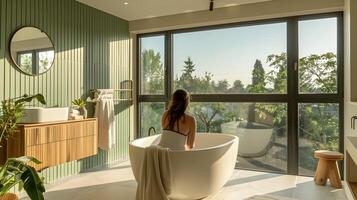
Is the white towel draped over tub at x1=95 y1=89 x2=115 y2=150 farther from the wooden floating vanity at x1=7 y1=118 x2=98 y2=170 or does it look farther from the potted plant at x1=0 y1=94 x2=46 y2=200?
the potted plant at x1=0 y1=94 x2=46 y2=200

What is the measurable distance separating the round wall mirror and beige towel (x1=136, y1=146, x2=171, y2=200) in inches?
78.3

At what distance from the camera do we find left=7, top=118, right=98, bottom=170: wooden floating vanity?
3.05m

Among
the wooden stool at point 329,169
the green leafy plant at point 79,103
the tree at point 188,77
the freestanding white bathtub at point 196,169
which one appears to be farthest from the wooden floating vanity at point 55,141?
the wooden stool at point 329,169

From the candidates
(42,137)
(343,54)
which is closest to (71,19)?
(42,137)

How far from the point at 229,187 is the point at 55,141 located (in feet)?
7.59

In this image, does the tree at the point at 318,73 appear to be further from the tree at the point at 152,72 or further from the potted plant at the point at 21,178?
the potted plant at the point at 21,178

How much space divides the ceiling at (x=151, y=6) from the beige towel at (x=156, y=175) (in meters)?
2.56

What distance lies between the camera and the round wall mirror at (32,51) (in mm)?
3367

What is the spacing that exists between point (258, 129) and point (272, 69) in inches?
39.3

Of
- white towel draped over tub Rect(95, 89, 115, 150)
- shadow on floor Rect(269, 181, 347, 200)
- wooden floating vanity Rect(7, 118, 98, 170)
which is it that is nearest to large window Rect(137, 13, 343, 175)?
shadow on floor Rect(269, 181, 347, 200)

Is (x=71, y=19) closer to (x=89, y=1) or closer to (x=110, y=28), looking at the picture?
(x=89, y=1)

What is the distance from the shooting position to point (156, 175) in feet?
8.91

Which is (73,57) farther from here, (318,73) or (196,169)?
(318,73)

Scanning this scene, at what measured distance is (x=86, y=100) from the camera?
4348 millimetres
